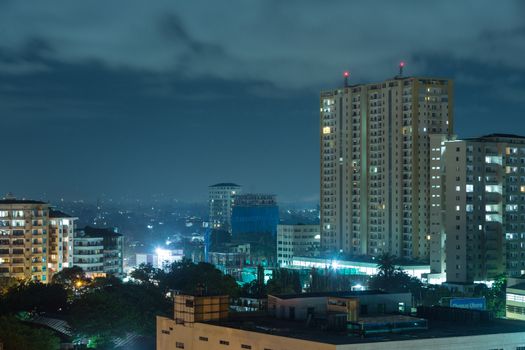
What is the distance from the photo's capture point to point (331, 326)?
30.0 meters

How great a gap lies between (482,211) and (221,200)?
108 meters

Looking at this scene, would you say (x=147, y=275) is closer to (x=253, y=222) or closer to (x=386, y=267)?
(x=386, y=267)

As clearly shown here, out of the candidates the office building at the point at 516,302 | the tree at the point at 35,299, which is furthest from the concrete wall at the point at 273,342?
the office building at the point at 516,302

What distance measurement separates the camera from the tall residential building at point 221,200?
17550 centimetres

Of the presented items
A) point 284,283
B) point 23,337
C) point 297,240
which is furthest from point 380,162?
point 23,337

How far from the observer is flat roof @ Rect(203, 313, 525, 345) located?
28.4 m

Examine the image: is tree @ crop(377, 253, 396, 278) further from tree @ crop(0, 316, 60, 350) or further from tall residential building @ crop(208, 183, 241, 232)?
tall residential building @ crop(208, 183, 241, 232)

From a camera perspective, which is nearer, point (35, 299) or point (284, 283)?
Answer: point (35, 299)

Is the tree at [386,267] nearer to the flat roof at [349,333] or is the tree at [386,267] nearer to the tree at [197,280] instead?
the tree at [197,280]

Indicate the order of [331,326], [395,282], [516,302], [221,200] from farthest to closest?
[221,200] → [395,282] → [516,302] → [331,326]

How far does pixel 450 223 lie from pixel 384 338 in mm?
44969

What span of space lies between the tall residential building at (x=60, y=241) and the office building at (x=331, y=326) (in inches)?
1871

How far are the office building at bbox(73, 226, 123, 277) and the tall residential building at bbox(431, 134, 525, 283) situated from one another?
2806cm

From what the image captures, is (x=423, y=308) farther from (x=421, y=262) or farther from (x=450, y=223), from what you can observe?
(x=421, y=262)
